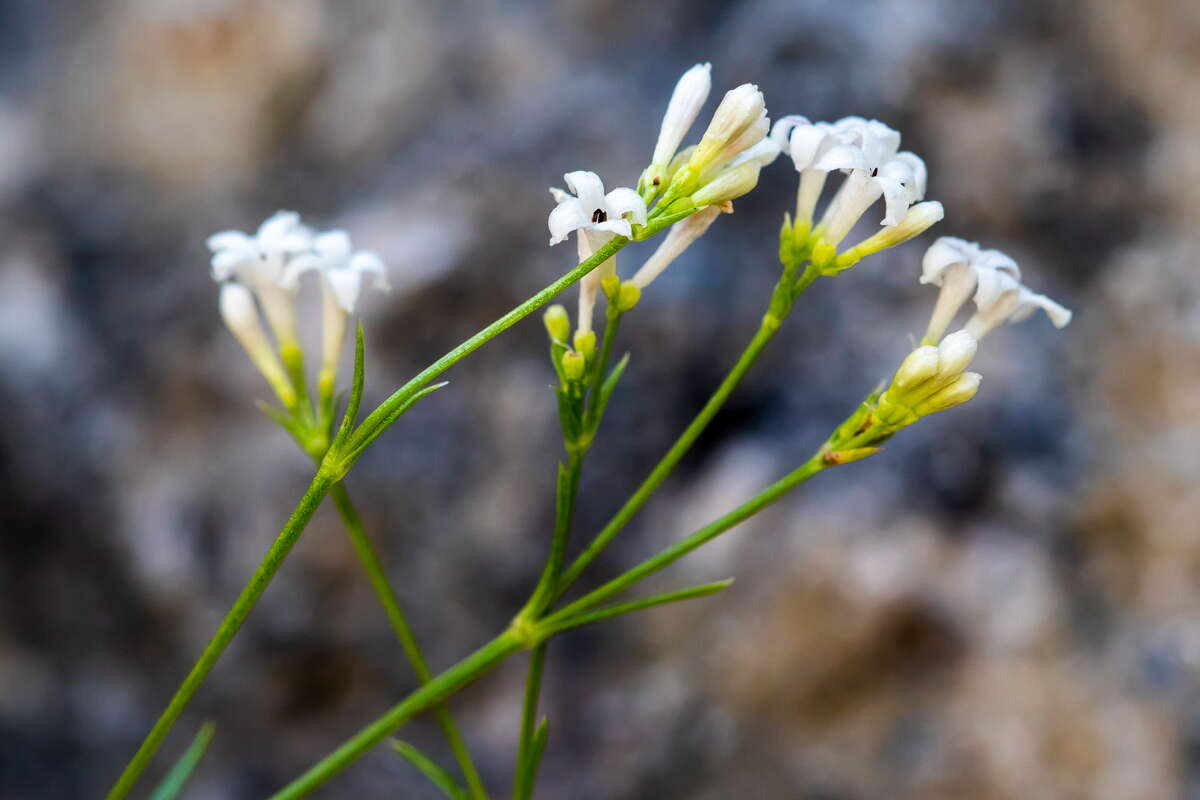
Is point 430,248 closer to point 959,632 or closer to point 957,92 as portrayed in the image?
point 957,92

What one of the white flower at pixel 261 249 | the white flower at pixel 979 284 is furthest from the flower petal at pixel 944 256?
the white flower at pixel 261 249

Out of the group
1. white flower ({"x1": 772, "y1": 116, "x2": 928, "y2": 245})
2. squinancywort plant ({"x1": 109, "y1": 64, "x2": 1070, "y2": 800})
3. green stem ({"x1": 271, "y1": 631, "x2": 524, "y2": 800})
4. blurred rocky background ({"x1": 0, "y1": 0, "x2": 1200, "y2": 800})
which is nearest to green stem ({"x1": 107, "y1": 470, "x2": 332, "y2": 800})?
squinancywort plant ({"x1": 109, "y1": 64, "x2": 1070, "y2": 800})

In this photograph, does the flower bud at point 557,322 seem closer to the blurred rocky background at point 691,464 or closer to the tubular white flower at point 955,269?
the tubular white flower at point 955,269

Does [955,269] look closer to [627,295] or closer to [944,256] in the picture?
[944,256]

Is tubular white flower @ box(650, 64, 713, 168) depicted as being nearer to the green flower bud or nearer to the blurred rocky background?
the green flower bud

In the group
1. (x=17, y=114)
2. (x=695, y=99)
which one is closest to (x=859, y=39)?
(x=695, y=99)

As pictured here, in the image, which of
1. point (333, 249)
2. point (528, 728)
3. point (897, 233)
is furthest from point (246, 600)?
point (897, 233)
